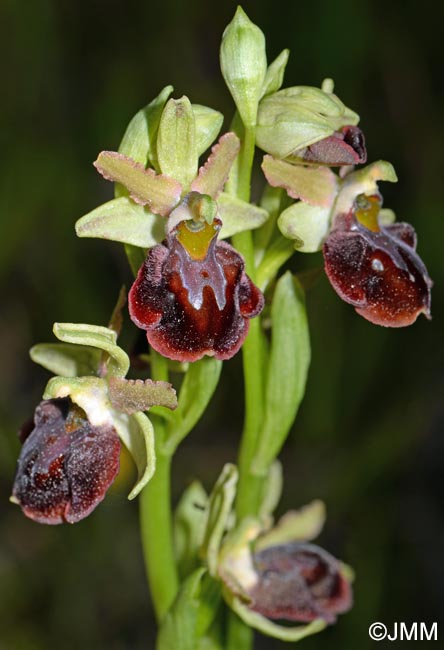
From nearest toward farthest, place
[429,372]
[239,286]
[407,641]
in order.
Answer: [239,286], [407,641], [429,372]

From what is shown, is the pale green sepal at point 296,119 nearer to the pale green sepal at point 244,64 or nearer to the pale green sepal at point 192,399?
the pale green sepal at point 244,64

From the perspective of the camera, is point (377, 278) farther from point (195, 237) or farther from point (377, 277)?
point (195, 237)

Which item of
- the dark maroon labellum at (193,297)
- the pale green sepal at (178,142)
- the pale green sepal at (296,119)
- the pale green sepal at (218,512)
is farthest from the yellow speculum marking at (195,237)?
the pale green sepal at (218,512)

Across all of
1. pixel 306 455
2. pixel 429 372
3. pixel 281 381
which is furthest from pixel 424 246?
pixel 281 381

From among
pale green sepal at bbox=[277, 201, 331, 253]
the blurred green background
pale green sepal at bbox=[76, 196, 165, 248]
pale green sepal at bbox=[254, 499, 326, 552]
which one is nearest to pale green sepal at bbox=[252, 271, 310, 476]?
pale green sepal at bbox=[277, 201, 331, 253]

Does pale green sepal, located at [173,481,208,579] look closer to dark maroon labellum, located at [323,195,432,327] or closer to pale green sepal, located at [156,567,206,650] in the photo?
pale green sepal, located at [156,567,206,650]

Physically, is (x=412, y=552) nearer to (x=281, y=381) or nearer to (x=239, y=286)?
(x=281, y=381)
